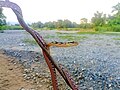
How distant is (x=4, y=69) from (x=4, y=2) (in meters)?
2.61

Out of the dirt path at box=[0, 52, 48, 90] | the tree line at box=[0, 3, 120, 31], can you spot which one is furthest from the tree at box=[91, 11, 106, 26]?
the dirt path at box=[0, 52, 48, 90]

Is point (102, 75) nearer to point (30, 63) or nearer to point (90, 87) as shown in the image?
point (90, 87)

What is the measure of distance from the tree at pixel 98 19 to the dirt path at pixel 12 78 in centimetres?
2457

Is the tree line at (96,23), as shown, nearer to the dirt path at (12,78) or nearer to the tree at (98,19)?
the tree at (98,19)

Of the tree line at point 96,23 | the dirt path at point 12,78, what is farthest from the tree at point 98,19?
the dirt path at point 12,78

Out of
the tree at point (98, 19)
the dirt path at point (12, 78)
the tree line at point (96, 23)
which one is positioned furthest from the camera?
the tree at point (98, 19)

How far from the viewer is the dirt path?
10.4 feet

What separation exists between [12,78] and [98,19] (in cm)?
2631

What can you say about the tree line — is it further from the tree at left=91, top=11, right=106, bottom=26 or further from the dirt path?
the dirt path

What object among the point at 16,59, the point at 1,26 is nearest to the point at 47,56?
the point at 16,59

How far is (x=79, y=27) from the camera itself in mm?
27453

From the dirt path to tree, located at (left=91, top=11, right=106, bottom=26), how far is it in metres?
24.6

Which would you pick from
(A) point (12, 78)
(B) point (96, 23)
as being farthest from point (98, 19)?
(A) point (12, 78)

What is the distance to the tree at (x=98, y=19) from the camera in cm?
2863
